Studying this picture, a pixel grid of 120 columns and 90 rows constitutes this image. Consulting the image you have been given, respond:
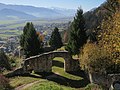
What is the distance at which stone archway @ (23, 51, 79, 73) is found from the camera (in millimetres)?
51750

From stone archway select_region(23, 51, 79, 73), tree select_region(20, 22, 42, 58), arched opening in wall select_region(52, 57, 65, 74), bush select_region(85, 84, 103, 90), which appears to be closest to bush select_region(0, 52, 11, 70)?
tree select_region(20, 22, 42, 58)

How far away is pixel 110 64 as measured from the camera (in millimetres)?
43875

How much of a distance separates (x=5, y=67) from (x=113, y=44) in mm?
32333

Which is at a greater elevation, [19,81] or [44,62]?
[44,62]

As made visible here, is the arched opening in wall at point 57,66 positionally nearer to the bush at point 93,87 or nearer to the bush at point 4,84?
the bush at point 93,87

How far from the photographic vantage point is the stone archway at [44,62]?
51.8 metres

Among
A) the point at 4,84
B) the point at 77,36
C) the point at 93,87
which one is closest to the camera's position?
the point at 4,84

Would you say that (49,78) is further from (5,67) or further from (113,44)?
(113,44)

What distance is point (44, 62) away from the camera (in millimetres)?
52531

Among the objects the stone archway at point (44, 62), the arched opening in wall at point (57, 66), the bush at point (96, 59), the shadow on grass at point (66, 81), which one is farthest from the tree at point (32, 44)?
the bush at point (96, 59)

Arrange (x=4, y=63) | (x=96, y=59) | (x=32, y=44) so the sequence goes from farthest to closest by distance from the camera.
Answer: (x=4, y=63) < (x=32, y=44) < (x=96, y=59)

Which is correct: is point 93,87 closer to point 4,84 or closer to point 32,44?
point 4,84

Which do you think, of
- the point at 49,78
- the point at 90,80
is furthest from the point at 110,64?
the point at 49,78

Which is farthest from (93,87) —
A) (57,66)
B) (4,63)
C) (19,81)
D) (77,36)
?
(4,63)
